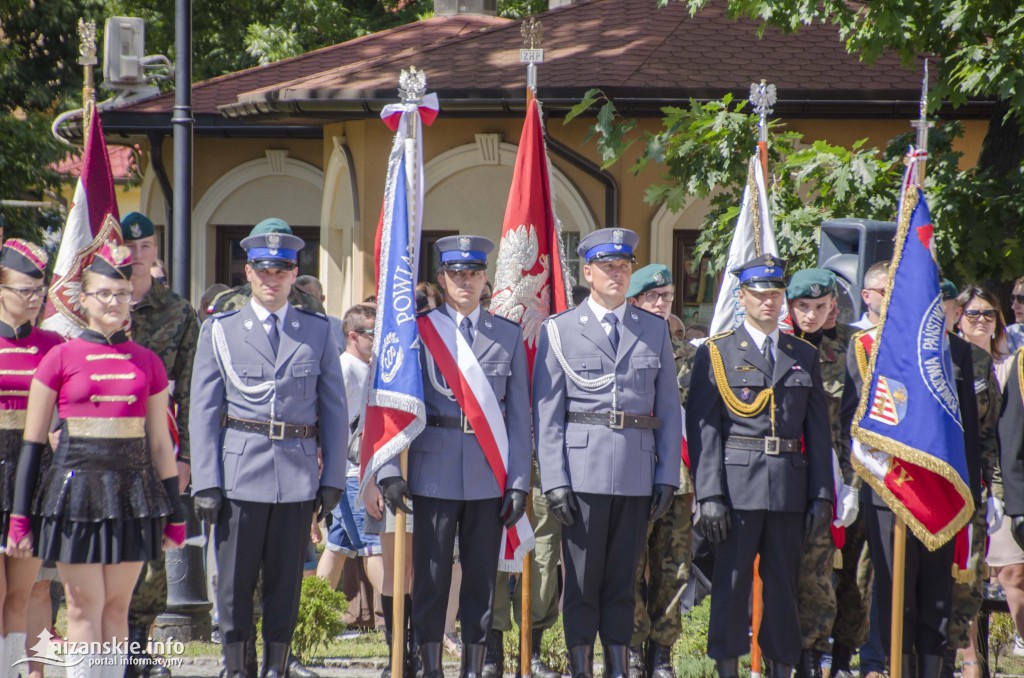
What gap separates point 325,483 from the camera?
6.32 m

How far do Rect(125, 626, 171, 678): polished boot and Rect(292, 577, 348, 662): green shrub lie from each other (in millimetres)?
777

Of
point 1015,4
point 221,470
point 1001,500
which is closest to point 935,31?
point 1015,4

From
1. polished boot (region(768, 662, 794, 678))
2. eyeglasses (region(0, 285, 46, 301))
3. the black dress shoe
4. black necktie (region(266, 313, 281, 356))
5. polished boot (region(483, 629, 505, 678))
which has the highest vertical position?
eyeglasses (region(0, 285, 46, 301))

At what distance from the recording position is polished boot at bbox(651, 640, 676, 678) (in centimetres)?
690

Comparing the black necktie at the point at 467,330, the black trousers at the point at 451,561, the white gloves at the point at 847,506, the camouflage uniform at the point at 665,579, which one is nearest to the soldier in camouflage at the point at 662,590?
the camouflage uniform at the point at 665,579

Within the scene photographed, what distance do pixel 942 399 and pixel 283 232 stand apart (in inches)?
126

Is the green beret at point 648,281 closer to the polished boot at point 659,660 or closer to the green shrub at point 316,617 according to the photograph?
the polished boot at point 659,660

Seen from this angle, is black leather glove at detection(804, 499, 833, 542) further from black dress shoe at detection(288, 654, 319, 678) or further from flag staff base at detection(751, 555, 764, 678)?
black dress shoe at detection(288, 654, 319, 678)

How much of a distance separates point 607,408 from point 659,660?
1411 millimetres

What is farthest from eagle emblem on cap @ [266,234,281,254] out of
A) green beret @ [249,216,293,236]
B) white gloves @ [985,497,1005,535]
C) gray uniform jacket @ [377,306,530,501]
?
white gloves @ [985,497,1005,535]

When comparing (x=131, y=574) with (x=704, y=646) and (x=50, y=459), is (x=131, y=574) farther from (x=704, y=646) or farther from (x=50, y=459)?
(x=704, y=646)

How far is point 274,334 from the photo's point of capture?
634cm

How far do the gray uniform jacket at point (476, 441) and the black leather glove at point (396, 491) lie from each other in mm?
29

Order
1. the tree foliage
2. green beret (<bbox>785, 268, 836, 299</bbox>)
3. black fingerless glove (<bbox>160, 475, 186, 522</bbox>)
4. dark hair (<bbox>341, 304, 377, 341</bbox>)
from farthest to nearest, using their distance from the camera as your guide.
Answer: the tree foliage, dark hair (<bbox>341, 304, 377, 341</bbox>), green beret (<bbox>785, 268, 836, 299</bbox>), black fingerless glove (<bbox>160, 475, 186, 522</bbox>)
